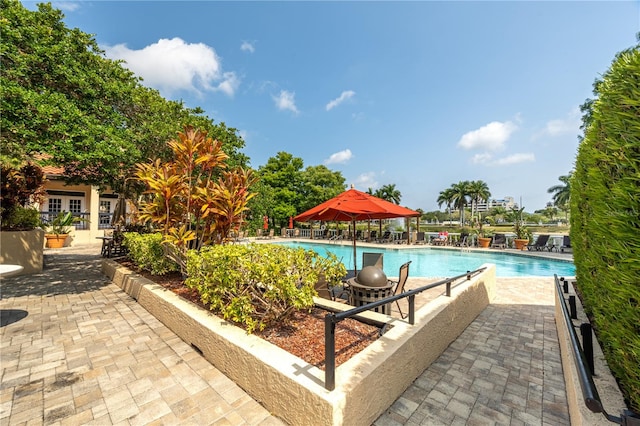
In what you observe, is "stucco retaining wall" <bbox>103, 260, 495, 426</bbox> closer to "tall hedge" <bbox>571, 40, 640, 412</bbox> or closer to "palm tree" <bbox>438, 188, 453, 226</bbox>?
"tall hedge" <bbox>571, 40, 640, 412</bbox>

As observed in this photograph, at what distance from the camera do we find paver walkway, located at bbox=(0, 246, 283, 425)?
2475 mm

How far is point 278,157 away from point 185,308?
2953 centimetres

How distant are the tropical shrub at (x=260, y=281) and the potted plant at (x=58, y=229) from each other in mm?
17695

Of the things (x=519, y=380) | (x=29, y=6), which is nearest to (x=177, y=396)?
(x=519, y=380)

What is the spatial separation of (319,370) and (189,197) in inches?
171

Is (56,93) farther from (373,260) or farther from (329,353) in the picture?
(373,260)

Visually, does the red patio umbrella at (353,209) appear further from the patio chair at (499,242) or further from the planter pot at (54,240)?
the planter pot at (54,240)

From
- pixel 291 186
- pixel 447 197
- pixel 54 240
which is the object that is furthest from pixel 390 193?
pixel 54 240

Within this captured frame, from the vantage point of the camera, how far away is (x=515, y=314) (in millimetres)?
5668

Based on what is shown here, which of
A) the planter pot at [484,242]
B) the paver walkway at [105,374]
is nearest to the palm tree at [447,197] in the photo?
the planter pot at [484,242]

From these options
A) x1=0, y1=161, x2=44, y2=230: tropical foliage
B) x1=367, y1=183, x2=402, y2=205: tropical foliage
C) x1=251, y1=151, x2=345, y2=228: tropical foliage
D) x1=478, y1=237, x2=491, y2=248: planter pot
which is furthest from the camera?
x1=367, y1=183, x2=402, y2=205: tropical foliage

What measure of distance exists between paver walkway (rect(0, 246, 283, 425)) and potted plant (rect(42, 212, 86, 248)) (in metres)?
13.6

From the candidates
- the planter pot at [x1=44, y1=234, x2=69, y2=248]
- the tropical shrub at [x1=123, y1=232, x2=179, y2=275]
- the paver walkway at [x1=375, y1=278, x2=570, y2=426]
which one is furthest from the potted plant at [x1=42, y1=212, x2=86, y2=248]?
the paver walkway at [x1=375, y1=278, x2=570, y2=426]

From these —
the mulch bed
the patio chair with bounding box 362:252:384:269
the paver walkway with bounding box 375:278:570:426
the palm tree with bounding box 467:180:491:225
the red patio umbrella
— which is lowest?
the paver walkway with bounding box 375:278:570:426
